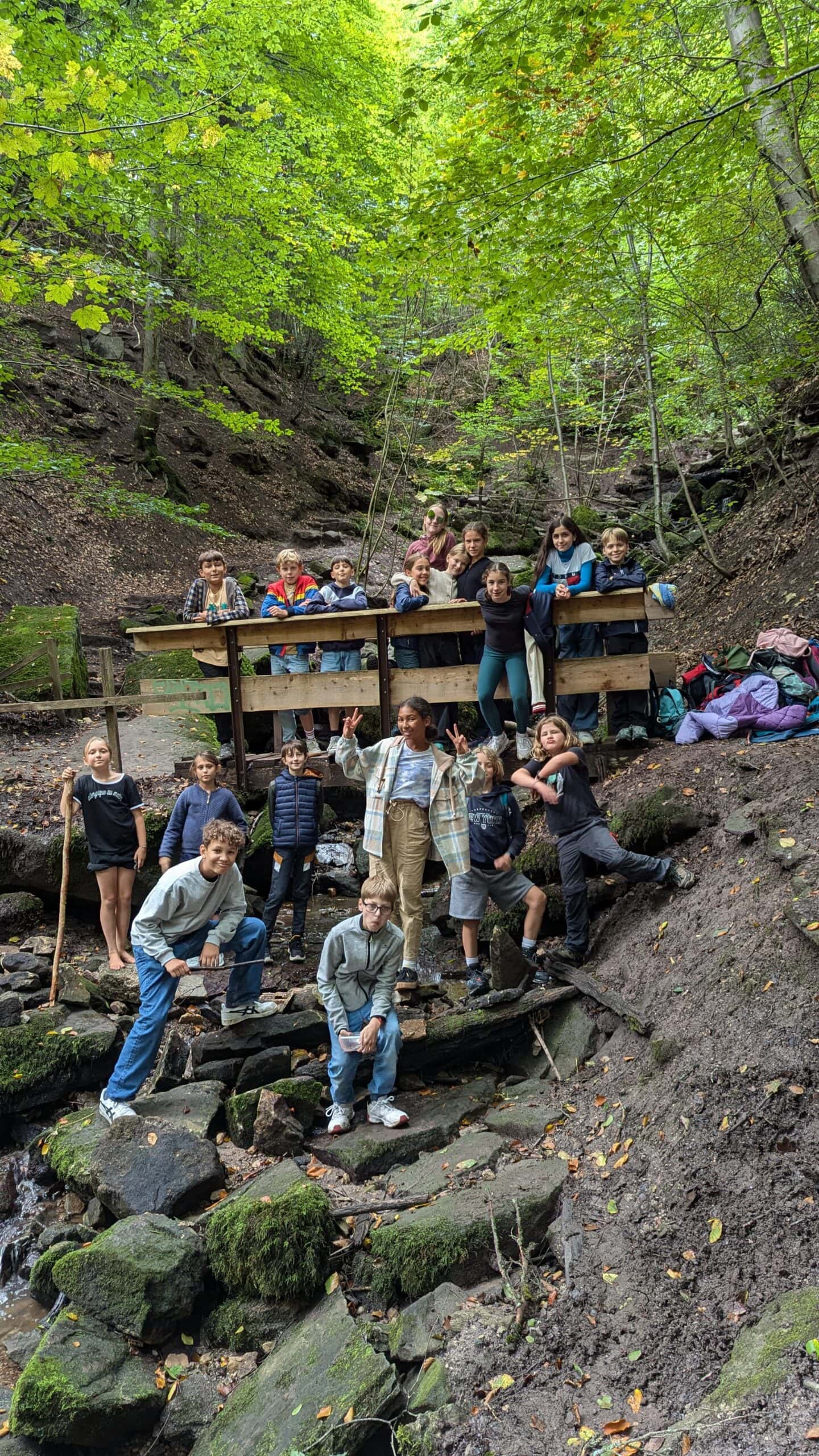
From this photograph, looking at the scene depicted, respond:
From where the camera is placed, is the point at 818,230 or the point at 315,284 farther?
the point at 315,284

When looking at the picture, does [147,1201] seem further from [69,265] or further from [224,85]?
[224,85]

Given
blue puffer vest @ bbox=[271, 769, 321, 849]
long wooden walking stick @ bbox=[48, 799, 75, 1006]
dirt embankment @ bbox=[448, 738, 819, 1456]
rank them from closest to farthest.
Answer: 1. dirt embankment @ bbox=[448, 738, 819, 1456]
2. long wooden walking stick @ bbox=[48, 799, 75, 1006]
3. blue puffer vest @ bbox=[271, 769, 321, 849]

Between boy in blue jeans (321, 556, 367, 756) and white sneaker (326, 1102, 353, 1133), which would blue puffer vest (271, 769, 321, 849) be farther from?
white sneaker (326, 1102, 353, 1133)

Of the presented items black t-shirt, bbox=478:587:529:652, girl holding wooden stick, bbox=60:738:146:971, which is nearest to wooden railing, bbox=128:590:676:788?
black t-shirt, bbox=478:587:529:652

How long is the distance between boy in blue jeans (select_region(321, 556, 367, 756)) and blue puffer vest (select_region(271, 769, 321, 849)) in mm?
793

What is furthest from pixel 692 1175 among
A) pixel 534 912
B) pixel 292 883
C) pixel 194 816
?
pixel 292 883

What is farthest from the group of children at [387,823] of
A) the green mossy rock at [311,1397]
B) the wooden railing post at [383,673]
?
the green mossy rock at [311,1397]

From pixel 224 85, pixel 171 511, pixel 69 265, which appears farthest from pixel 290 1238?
pixel 224 85

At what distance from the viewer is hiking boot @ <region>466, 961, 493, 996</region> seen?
6.25 meters

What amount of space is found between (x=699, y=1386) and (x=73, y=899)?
680cm

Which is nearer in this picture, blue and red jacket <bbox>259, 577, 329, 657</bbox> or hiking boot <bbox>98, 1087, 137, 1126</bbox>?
hiking boot <bbox>98, 1087, 137, 1126</bbox>

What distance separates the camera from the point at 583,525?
16.9m

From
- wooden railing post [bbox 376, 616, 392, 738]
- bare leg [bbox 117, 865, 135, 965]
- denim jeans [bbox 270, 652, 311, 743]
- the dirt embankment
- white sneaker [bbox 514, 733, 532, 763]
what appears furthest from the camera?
denim jeans [bbox 270, 652, 311, 743]

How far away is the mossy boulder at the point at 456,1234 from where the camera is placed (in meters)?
4.11
